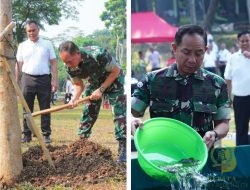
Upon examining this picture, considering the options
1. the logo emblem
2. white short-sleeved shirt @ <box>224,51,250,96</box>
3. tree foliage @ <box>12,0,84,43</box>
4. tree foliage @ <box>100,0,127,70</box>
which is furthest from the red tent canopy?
the logo emblem

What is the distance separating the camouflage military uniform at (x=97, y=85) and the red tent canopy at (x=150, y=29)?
819 cm

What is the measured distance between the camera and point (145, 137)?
2.99 meters

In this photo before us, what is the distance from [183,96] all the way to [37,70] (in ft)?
4.18

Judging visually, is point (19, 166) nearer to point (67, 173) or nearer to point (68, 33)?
point (67, 173)

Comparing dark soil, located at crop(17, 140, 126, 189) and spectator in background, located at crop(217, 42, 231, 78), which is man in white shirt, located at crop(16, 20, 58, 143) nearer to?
dark soil, located at crop(17, 140, 126, 189)

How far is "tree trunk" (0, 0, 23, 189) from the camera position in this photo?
370 cm

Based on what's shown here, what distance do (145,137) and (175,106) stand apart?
0.21 meters

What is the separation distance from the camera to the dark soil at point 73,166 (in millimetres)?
3771

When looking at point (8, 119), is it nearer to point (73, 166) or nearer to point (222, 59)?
point (73, 166)

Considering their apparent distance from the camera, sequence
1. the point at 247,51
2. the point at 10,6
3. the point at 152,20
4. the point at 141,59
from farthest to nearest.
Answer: the point at 141,59 < the point at 152,20 < the point at 247,51 < the point at 10,6

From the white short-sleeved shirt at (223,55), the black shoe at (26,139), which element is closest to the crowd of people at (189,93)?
the black shoe at (26,139)

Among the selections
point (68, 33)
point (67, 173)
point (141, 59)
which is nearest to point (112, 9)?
point (68, 33)

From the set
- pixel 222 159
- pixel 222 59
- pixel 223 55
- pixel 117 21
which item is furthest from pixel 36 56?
pixel 223 55

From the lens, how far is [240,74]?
574 centimetres
